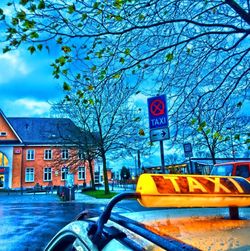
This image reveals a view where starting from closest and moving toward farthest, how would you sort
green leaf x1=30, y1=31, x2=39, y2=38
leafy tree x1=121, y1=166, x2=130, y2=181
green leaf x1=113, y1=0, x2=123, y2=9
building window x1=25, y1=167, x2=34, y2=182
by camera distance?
1. green leaf x1=30, y1=31, x2=39, y2=38
2. green leaf x1=113, y1=0, x2=123, y2=9
3. leafy tree x1=121, y1=166, x2=130, y2=181
4. building window x1=25, y1=167, x2=34, y2=182

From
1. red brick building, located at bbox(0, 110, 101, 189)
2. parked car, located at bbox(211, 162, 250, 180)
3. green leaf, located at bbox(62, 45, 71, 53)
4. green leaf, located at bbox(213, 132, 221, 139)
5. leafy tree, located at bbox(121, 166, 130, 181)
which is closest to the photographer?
green leaf, located at bbox(62, 45, 71, 53)

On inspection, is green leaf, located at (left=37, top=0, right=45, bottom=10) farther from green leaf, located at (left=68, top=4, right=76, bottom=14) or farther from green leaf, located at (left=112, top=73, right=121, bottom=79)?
green leaf, located at (left=112, top=73, right=121, bottom=79)

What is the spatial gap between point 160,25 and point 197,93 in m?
1.54

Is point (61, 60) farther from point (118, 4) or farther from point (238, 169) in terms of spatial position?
point (238, 169)

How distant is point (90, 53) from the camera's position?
6.10 m

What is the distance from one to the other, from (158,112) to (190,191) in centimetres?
530

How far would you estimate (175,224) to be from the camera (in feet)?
5.24

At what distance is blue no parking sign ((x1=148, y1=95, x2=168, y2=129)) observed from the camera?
6.50m

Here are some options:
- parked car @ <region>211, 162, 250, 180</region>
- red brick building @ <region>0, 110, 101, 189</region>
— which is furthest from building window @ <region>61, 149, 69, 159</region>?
parked car @ <region>211, 162, 250, 180</region>

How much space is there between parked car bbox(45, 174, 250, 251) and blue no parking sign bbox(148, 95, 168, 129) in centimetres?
482

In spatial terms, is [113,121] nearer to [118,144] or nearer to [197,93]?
[118,144]

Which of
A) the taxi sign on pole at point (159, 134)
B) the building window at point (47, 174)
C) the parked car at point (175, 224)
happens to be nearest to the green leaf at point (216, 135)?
the taxi sign on pole at point (159, 134)

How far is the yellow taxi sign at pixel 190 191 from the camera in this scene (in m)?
1.31

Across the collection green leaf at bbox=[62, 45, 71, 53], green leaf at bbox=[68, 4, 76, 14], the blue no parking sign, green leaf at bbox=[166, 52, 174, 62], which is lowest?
the blue no parking sign
